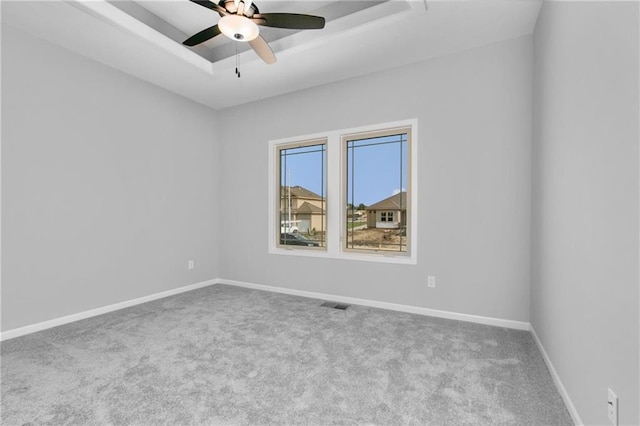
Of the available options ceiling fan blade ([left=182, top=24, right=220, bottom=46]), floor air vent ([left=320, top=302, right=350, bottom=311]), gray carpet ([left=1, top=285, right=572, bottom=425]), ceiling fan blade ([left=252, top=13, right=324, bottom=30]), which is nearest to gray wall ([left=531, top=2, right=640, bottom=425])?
gray carpet ([left=1, top=285, right=572, bottom=425])

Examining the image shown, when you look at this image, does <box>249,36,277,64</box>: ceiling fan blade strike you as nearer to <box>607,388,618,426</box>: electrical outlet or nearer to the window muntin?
the window muntin

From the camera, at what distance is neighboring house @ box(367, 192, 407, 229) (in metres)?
3.51

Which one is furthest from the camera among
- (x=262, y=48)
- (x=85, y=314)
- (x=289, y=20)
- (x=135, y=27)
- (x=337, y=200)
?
(x=337, y=200)

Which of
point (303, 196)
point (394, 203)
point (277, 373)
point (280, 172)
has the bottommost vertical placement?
point (277, 373)

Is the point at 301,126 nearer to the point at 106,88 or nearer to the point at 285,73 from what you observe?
the point at 285,73

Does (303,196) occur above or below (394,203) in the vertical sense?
above

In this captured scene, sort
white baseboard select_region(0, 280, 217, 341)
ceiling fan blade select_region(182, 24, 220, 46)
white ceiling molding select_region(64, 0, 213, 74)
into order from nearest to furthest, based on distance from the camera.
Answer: ceiling fan blade select_region(182, 24, 220, 46)
white ceiling molding select_region(64, 0, 213, 74)
white baseboard select_region(0, 280, 217, 341)

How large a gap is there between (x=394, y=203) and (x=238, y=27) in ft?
7.83

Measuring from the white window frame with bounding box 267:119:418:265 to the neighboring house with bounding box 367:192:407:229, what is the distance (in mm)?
120

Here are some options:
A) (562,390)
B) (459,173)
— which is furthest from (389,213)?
(562,390)

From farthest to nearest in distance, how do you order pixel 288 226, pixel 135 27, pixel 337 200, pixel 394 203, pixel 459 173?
pixel 288 226 < pixel 337 200 < pixel 394 203 < pixel 459 173 < pixel 135 27

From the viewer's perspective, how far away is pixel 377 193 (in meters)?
3.67

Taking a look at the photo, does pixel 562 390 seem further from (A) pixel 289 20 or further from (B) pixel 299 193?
(B) pixel 299 193

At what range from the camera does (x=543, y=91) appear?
7.90 feet
